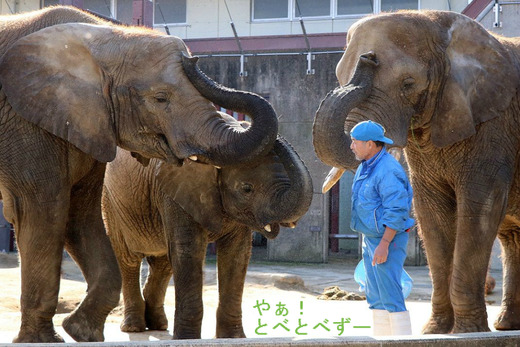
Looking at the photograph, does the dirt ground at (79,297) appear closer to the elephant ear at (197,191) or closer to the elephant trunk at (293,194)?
the elephant ear at (197,191)

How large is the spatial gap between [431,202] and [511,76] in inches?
51.6

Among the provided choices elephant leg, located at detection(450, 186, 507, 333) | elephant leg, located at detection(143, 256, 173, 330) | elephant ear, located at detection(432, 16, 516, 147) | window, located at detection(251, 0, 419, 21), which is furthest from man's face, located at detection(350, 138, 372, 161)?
window, located at detection(251, 0, 419, 21)

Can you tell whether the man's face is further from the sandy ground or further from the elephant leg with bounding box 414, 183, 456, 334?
the elephant leg with bounding box 414, 183, 456, 334

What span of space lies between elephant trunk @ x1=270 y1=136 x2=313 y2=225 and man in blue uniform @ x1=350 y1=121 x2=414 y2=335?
2.88 feet

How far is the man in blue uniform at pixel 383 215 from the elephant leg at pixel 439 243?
198 cm

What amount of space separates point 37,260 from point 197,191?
1.70 m

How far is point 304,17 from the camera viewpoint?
24.3 m

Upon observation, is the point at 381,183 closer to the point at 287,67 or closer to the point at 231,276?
the point at 231,276

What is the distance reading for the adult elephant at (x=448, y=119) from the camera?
8.16 metres

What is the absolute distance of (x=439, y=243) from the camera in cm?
901

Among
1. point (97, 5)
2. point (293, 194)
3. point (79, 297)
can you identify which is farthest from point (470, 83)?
point (97, 5)

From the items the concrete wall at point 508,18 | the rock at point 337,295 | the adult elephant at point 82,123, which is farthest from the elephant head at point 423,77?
the concrete wall at point 508,18

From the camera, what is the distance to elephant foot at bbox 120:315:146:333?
1008 cm

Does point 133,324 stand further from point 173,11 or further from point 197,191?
point 173,11
